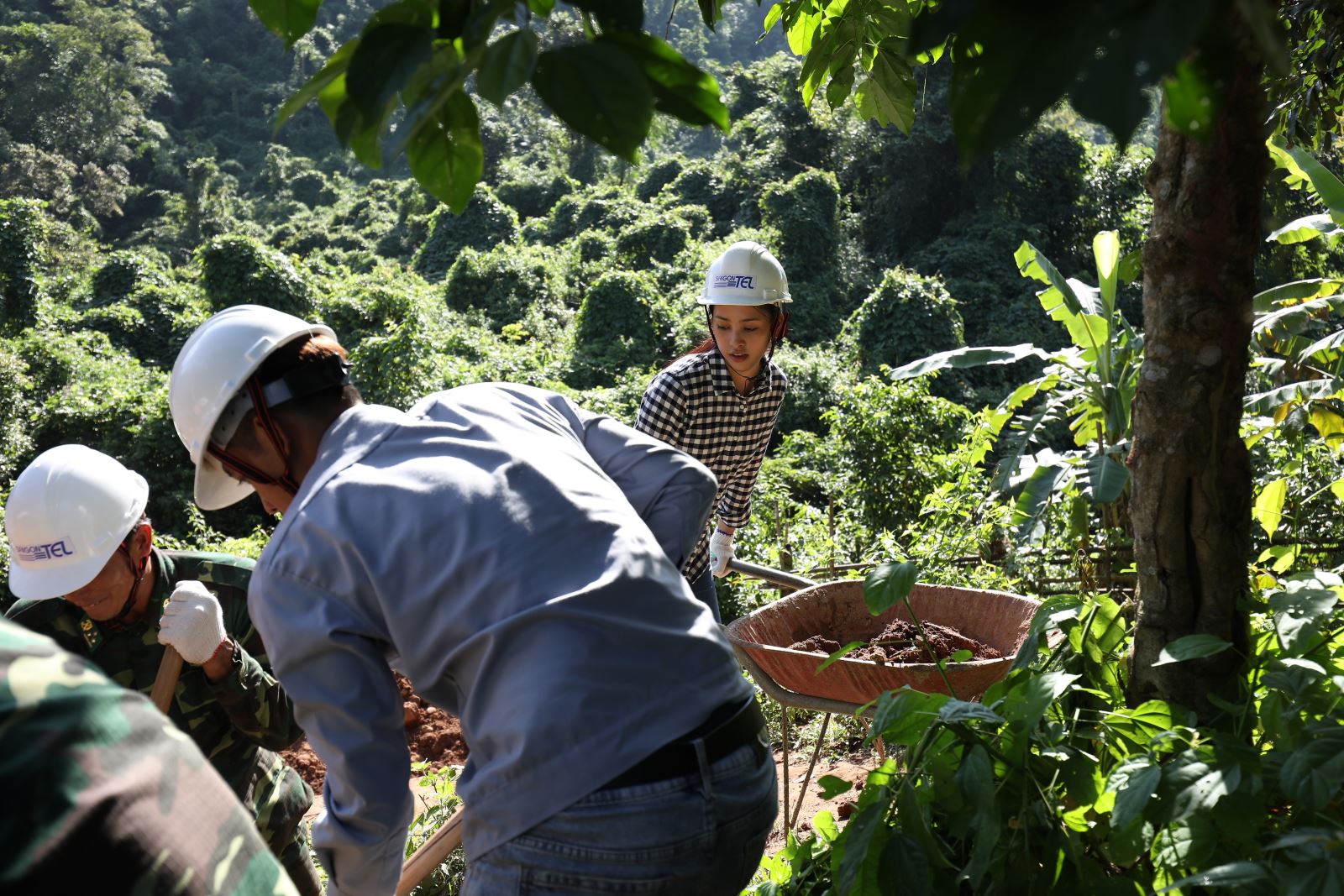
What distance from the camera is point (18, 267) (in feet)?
57.6

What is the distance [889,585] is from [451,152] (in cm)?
116

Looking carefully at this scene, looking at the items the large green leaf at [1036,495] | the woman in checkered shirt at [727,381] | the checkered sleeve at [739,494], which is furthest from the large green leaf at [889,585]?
the checkered sleeve at [739,494]

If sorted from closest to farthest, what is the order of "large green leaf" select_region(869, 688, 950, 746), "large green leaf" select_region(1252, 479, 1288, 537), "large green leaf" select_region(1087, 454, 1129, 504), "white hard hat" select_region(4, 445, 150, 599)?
"large green leaf" select_region(869, 688, 950, 746)
"white hard hat" select_region(4, 445, 150, 599)
"large green leaf" select_region(1087, 454, 1129, 504)
"large green leaf" select_region(1252, 479, 1288, 537)

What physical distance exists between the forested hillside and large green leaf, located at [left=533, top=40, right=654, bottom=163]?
0.25 ft

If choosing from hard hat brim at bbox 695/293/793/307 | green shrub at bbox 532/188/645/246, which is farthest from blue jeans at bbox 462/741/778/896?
green shrub at bbox 532/188/645/246

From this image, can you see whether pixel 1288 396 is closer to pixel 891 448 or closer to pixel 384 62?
pixel 384 62

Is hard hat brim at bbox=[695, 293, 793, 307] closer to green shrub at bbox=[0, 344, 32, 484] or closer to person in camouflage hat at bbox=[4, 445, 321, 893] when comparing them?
person in camouflage hat at bbox=[4, 445, 321, 893]

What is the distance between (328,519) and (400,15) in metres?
0.76

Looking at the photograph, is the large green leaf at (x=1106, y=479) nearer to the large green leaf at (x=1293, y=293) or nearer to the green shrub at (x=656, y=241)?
the large green leaf at (x=1293, y=293)

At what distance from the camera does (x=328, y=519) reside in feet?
4.65

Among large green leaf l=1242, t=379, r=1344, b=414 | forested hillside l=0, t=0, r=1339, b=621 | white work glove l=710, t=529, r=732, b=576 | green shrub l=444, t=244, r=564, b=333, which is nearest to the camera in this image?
large green leaf l=1242, t=379, r=1344, b=414

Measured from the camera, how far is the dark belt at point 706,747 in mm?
1433

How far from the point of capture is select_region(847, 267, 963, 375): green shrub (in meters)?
16.0

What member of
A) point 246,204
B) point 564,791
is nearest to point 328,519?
point 564,791
